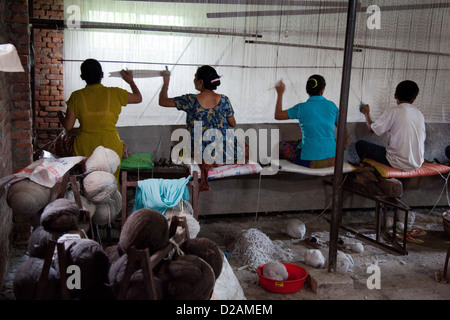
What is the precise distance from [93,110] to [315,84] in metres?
2.05

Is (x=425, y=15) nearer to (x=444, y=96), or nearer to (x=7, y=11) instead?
(x=444, y=96)

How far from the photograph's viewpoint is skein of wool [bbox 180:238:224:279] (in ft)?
7.15

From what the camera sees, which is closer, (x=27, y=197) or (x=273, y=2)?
(x=27, y=197)

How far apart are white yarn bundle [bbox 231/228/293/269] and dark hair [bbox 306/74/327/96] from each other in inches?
57.7

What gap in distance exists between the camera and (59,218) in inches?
95.2

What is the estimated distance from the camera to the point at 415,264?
157 inches

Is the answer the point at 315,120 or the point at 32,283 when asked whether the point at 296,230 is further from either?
the point at 32,283

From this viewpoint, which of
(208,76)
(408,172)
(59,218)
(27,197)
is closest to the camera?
(59,218)

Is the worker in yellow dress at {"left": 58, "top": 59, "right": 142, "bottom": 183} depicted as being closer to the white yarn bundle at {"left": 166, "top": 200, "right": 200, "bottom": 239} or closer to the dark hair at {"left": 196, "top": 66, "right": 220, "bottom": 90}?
the dark hair at {"left": 196, "top": 66, "right": 220, "bottom": 90}

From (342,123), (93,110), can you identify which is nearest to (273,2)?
(342,123)

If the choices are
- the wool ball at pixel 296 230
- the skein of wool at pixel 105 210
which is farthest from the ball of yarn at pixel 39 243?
the wool ball at pixel 296 230

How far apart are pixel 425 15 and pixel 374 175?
1.81 m

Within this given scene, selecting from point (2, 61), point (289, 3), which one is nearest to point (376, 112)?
point (289, 3)
